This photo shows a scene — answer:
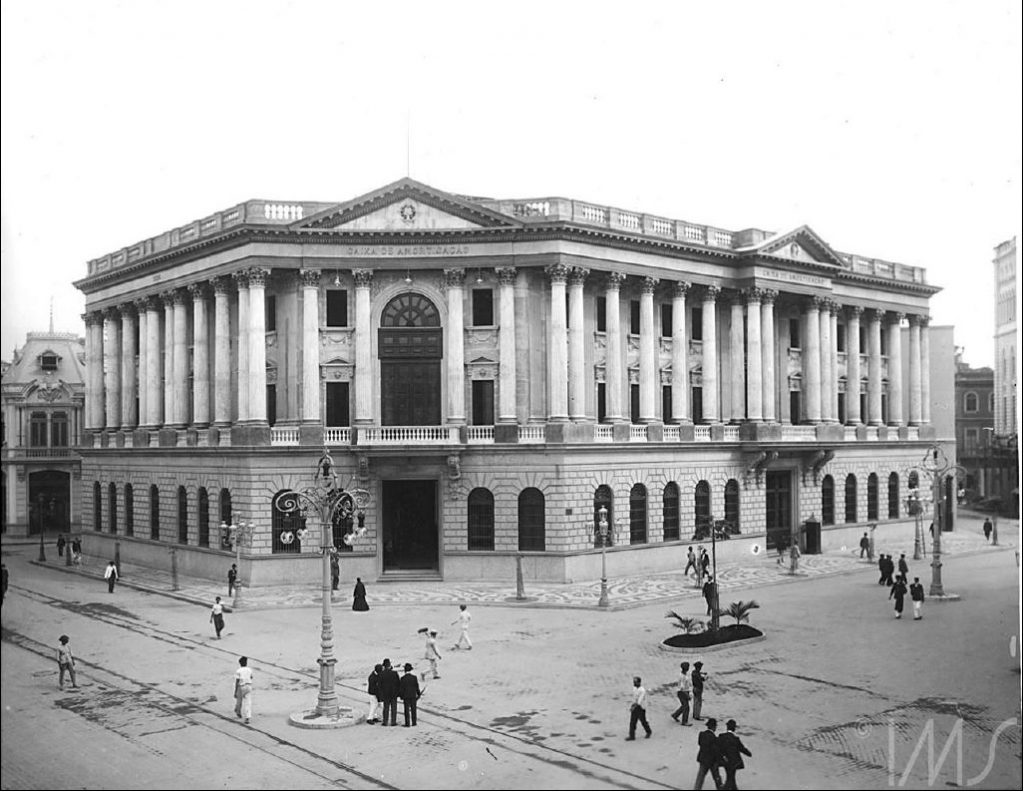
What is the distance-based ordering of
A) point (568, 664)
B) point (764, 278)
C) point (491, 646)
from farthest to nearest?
point (764, 278), point (491, 646), point (568, 664)

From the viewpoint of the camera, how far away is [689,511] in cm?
4978

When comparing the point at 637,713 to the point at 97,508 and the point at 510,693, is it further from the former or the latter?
the point at 97,508

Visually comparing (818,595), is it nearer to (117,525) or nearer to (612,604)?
(612,604)

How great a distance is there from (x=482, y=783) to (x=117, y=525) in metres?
40.6

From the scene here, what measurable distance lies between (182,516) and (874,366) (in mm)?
39096

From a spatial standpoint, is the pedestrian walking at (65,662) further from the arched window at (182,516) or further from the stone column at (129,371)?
the stone column at (129,371)

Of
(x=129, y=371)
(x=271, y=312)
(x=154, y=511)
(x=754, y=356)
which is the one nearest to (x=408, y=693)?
(x=271, y=312)

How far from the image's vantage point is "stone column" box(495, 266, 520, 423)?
149 ft

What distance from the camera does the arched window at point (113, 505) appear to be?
55594 millimetres

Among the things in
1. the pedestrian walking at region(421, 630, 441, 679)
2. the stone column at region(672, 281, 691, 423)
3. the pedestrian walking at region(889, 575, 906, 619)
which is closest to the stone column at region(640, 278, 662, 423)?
the stone column at region(672, 281, 691, 423)

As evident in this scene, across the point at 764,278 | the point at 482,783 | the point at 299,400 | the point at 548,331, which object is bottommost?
the point at 482,783

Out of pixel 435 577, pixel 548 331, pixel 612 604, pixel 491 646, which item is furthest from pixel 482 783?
pixel 548 331

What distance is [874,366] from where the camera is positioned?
61.7m

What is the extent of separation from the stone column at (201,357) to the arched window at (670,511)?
21.3 meters
